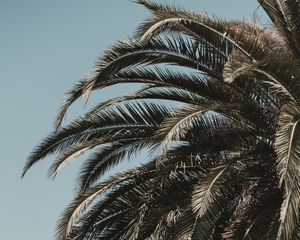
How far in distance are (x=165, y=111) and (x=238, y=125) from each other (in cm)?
136

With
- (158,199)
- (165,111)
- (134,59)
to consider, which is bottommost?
(158,199)

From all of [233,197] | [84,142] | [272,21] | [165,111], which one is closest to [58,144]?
[84,142]

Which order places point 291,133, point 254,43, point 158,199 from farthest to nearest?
point 158,199
point 254,43
point 291,133

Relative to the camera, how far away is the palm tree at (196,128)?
36.3 feet

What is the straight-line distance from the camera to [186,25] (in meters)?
11.9

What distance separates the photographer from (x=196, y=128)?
41.4ft

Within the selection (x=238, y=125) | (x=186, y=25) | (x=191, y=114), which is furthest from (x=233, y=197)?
(x=186, y=25)

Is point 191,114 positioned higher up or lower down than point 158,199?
higher up

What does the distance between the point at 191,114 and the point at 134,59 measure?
6.04ft

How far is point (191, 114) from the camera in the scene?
428 inches

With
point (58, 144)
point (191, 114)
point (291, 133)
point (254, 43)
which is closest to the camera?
point (291, 133)

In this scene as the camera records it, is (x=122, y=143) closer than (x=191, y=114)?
No

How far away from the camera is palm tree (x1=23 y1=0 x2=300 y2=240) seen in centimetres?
1107

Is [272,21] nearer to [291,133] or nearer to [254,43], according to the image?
[254,43]
